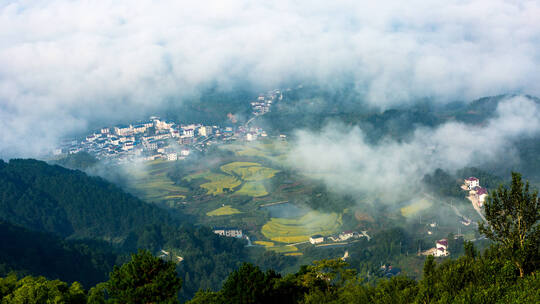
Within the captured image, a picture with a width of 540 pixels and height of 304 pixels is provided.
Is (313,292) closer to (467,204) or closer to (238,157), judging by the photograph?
(467,204)

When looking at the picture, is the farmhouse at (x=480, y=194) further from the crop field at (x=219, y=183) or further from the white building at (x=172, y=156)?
the white building at (x=172, y=156)

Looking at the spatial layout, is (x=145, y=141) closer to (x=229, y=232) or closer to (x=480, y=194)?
(x=229, y=232)

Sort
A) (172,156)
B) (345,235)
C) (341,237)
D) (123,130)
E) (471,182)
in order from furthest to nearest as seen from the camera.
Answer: (123,130)
(172,156)
(471,182)
(345,235)
(341,237)

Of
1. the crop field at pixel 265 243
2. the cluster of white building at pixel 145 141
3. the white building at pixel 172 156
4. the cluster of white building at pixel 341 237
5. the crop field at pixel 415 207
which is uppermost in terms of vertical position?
the cluster of white building at pixel 145 141

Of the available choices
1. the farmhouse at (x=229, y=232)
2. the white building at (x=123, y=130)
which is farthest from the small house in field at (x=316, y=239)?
the white building at (x=123, y=130)

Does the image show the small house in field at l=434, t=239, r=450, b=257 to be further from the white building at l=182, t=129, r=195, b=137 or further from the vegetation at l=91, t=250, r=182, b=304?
the white building at l=182, t=129, r=195, b=137

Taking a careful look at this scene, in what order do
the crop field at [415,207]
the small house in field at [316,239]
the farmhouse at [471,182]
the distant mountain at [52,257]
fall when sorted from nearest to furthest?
the distant mountain at [52,257]
the small house in field at [316,239]
the crop field at [415,207]
the farmhouse at [471,182]

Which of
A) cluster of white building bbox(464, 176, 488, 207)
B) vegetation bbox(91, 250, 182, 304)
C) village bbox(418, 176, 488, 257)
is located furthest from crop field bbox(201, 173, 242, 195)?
vegetation bbox(91, 250, 182, 304)

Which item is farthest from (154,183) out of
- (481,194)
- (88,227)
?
(481,194)
